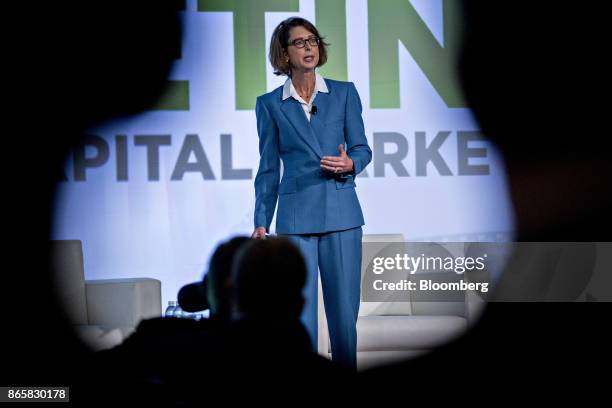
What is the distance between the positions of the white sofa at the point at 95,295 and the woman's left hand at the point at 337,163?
1491mm

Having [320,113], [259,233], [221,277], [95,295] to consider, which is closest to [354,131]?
[320,113]

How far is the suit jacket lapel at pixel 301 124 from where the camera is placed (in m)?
2.79

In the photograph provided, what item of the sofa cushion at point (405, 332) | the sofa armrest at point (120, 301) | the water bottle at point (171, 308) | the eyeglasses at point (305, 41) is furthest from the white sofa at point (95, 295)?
the eyeglasses at point (305, 41)

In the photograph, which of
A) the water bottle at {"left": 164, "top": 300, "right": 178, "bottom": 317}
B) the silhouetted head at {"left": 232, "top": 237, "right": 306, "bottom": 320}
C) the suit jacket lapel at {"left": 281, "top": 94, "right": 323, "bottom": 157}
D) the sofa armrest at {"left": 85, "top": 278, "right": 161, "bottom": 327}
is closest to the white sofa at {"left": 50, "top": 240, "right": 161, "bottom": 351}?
the sofa armrest at {"left": 85, "top": 278, "right": 161, "bottom": 327}

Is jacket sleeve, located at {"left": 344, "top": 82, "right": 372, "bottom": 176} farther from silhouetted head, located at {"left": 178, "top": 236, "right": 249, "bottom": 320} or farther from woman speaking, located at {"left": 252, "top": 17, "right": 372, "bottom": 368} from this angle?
silhouetted head, located at {"left": 178, "top": 236, "right": 249, "bottom": 320}

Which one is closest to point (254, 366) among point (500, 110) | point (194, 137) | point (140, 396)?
point (140, 396)

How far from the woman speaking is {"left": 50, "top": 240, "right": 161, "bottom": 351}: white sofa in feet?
3.76

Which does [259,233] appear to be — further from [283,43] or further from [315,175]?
[283,43]

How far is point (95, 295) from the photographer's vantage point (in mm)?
3793

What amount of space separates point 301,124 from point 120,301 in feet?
5.04

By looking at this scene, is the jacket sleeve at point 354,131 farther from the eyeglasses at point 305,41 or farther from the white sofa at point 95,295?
the white sofa at point 95,295

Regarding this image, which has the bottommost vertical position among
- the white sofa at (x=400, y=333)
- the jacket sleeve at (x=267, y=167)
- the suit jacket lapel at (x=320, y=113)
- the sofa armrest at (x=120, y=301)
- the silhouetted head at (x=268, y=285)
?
the white sofa at (x=400, y=333)

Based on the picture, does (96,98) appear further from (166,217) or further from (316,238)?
(316,238)

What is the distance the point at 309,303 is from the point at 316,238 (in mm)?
250
